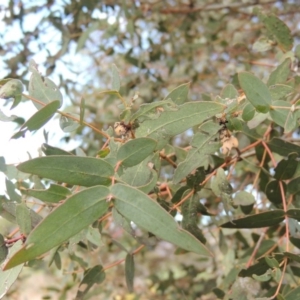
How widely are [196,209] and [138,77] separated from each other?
1.11 meters

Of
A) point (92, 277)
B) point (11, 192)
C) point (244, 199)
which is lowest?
point (92, 277)

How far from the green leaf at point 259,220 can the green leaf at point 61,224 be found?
11.2 inches

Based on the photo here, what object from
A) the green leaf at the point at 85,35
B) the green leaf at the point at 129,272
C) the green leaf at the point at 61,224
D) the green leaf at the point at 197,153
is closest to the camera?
the green leaf at the point at 61,224

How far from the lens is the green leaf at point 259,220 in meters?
0.71

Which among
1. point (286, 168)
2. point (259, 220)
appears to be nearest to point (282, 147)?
point (286, 168)

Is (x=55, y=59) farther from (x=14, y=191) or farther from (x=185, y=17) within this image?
(x=14, y=191)

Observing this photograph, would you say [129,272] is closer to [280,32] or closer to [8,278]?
[8,278]

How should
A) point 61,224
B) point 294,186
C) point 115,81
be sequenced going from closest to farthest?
point 61,224, point 115,81, point 294,186

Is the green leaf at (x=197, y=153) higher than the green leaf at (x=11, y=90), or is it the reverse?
the green leaf at (x=11, y=90)

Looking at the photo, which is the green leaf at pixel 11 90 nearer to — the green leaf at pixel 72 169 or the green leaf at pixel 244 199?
the green leaf at pixel 72 169

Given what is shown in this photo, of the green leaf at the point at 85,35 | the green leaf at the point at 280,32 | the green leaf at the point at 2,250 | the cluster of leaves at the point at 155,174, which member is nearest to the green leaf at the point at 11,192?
the cluster of leaves at the point at 155,174

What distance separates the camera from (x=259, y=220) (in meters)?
0.72

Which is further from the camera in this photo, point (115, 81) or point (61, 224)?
point (115, 81)

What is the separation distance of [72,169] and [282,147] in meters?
0.44
